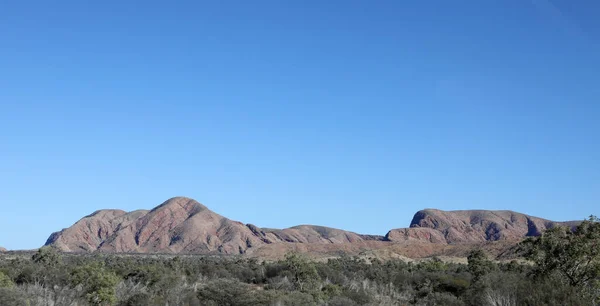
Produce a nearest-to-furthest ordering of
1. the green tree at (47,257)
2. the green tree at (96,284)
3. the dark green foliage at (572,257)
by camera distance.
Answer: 1. the dark green foliage at (572,257)
2. the green tree at (96,284)
3. the green tree at (47,257)

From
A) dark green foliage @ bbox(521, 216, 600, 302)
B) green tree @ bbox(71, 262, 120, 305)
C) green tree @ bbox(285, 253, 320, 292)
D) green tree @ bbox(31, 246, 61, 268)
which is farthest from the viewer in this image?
green tree @ bbox(31, 246, 61, 268)

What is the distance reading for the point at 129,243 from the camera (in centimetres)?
19175

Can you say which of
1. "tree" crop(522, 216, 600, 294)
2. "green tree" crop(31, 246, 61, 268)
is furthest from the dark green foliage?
"green tree" crop(31, 246, 61, 268)

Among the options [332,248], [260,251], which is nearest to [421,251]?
[332,248]

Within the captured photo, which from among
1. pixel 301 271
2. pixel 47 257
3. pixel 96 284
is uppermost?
pixel 47 257

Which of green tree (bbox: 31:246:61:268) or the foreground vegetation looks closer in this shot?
the foreground vegetation

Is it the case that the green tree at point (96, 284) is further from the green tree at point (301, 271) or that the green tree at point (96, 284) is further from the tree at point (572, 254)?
the tree at point (572, 254)

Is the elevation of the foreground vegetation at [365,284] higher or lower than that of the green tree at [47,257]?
lower

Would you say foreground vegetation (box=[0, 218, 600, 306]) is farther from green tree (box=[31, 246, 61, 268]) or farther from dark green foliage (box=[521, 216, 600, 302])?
green tree (box=[31, 246, 61, 268])

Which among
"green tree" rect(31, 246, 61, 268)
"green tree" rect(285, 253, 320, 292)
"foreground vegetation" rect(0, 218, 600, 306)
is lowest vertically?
"foreground vegetation" rect(0, 218, 600, 306)

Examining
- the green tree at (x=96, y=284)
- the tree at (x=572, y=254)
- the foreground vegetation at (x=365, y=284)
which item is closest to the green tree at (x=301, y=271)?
the foreground vegetation at (x=365, y=284)

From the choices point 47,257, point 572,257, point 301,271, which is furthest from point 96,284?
point 47,257

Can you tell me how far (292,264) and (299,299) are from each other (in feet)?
72.0

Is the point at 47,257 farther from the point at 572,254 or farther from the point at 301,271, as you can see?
the point at 572,254
